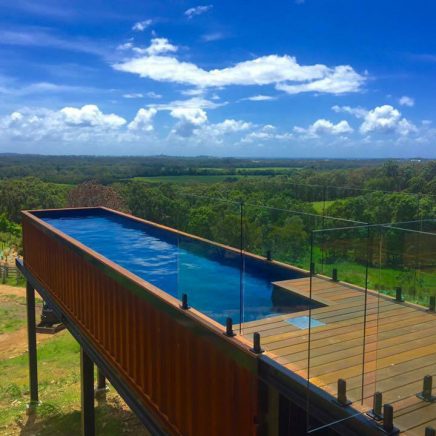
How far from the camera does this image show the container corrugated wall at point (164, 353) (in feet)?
12.5

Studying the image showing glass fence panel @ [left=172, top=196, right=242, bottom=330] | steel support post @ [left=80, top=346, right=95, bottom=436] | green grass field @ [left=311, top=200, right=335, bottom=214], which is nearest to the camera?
glass fence panel @ [left=172, top=196, right=242, bottom=330]

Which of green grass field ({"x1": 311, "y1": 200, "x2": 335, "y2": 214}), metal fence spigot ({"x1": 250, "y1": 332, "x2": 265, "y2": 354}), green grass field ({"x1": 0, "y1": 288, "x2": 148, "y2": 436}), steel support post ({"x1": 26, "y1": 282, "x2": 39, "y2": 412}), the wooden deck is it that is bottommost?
green grass field ({"x1": 0, "y1": 288, "x2": 148, "y2": 436})

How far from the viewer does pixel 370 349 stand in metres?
2.89

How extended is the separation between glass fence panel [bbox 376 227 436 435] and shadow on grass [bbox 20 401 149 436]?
24.1ft

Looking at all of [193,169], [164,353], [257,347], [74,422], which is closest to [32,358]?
[74,422]

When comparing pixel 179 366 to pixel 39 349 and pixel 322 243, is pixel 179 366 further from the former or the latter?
pixel 39 349

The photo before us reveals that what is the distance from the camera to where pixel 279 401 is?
3.36 metres

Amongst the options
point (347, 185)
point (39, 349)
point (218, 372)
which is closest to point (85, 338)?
point (218, 372)

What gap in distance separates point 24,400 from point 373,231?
10519mm

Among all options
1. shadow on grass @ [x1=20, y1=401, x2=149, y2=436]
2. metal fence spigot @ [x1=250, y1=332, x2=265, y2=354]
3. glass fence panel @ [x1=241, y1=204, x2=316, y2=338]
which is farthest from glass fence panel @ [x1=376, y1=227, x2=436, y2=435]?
shadow on grass @ [x1=20, y1=401, x2=149, y2=436]

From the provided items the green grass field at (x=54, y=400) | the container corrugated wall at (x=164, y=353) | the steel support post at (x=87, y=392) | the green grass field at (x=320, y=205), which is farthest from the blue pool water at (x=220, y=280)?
the green grass field at (x=54, y=400)

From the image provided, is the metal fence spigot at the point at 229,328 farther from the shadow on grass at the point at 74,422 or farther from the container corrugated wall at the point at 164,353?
the shadow on grass at the point at 74,422

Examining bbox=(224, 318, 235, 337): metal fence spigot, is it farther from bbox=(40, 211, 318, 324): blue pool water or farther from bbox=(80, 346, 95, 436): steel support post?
bbox=(80, 346, 95, 436): steel support post

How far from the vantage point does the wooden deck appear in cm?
276
